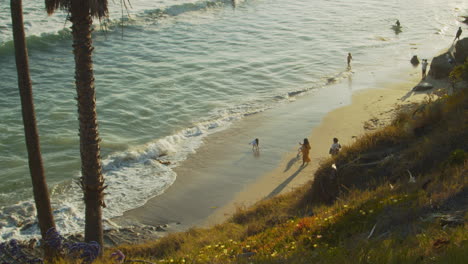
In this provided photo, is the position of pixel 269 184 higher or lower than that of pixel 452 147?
lower

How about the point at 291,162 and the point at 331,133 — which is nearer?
the point at 291,162

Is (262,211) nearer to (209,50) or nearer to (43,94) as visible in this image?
(43,94)

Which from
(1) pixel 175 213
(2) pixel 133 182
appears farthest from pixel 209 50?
(1) pixel 175 213

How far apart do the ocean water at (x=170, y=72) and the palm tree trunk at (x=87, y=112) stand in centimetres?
464

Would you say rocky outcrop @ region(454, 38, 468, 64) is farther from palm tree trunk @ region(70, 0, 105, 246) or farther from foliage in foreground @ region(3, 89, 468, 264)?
palm tree trunk @ region(70, 0, 105, 246)

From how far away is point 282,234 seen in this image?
9.72 m

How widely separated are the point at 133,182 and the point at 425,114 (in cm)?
932

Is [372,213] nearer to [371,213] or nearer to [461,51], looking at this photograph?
[371,213]

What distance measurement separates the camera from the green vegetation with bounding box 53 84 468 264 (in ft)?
24.6

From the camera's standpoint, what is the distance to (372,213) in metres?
Result: 8.99

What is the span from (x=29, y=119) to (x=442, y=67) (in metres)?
22.3

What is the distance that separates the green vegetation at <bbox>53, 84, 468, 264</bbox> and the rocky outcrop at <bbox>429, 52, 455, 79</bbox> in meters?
13.7

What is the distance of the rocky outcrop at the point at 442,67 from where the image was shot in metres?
26.6

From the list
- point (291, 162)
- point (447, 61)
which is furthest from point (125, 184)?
point (447, 61)
